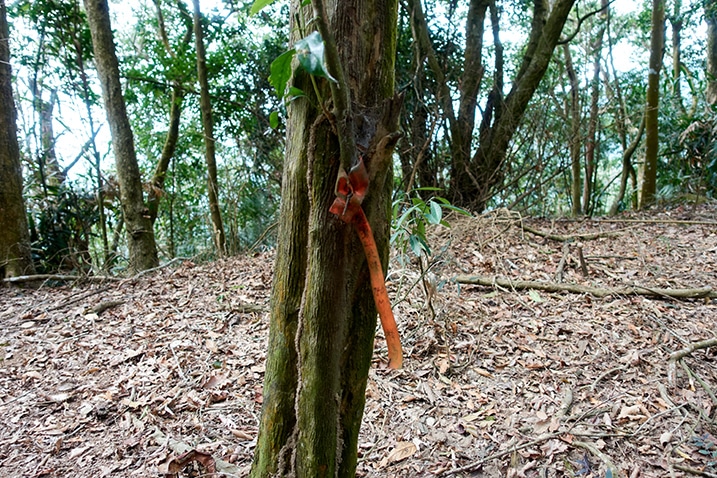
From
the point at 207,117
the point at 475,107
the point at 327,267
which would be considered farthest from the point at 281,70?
the point at 475,107

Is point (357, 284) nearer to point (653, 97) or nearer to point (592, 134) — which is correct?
point (592, 134)

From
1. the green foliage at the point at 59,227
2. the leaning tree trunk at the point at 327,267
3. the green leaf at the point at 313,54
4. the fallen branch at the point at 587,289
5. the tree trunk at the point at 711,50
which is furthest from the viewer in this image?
the tree trunk at the point at 711,50

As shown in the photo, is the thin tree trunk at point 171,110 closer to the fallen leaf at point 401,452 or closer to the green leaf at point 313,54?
the fallen leaf at point 401,452

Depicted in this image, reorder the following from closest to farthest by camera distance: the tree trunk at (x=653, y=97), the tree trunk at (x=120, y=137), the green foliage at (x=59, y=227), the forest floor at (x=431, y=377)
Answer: the forest floor at (x=431, y=377) → the tree trunk at (x=120, y=137) → the green foliage at (x=59, y=227) → the tree trunk at (x=653, y=97)

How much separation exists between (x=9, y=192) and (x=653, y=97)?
7.74 m

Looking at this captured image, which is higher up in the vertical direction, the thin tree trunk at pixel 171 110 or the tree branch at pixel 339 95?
the thin tree trunk at pixel 171 110

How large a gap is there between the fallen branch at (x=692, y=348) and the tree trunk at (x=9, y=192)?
5.22 m

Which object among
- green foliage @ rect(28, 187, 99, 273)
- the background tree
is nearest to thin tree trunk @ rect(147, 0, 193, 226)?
green foliage @ rect(28, 187, 99, 273)

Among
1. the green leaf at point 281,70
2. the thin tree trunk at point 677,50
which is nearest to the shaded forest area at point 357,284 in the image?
the green leaf at point 281,70

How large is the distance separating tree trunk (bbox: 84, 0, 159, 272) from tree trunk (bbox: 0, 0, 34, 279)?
0.78 m

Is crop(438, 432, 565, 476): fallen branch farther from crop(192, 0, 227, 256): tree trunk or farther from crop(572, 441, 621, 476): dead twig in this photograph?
crop(192, 0, 227, 256): tree trunk

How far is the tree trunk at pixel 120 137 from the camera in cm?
460

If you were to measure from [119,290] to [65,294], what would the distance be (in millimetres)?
467

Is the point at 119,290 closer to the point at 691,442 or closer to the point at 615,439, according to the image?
the point at 615,439
